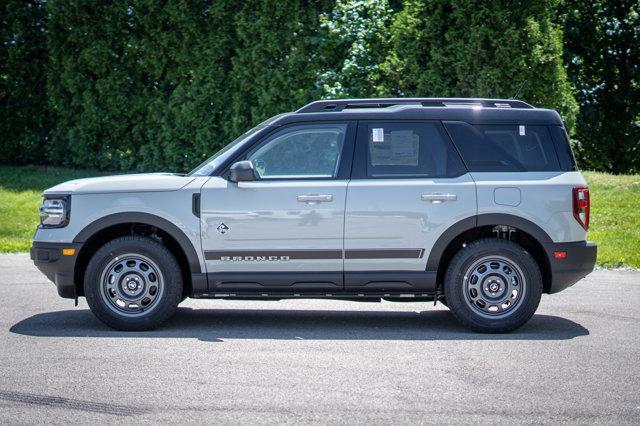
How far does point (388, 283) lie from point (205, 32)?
11.0m

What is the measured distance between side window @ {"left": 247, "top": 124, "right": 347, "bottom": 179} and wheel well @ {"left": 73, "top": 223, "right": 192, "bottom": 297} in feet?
3.31

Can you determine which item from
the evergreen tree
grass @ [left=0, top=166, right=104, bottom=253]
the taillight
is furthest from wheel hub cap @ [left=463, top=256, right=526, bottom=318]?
the evergreen tree

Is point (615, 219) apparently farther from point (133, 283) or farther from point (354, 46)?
point (133, 283)

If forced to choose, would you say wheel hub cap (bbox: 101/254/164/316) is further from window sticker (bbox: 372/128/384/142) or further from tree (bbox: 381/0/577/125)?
tree (bbox: 381/0/577/125)

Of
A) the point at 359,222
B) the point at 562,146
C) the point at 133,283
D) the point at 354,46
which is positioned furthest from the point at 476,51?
the point at 133,283

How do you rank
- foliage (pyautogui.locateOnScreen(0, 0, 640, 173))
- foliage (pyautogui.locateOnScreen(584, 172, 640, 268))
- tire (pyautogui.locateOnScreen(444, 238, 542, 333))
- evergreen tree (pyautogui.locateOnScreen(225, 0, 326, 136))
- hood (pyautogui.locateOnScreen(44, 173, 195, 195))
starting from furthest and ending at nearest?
evergreen tree (pyautogui.locateOnScreen(225, 0, 326, 136)), foliage (pyautogui.locateOnScreen(0, 0, 640, 173)), foliage (pyautogui.locateOnScreen(584, 172, 640, 268)), hood (pyautogui.locateOnScreen(44, 173, 195, 195)), tire (pyautogui.locateOnScreen(444, 238, 542, 333))

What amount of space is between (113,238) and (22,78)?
1210cm

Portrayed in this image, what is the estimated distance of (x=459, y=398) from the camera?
6098mm

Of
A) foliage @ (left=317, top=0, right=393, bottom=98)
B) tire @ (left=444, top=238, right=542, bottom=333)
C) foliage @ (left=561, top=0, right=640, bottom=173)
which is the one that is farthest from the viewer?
foliage @ (left=561, top=0, right=640, bottom=173)

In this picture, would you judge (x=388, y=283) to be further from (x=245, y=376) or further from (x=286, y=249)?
(x=245, y=376)

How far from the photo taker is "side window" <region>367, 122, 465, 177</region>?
838 cm

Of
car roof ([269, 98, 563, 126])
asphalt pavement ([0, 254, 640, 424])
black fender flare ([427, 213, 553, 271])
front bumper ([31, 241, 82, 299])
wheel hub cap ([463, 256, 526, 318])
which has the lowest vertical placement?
asphalt pavement ([0, 254, 640, 424])

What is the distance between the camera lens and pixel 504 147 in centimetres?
842

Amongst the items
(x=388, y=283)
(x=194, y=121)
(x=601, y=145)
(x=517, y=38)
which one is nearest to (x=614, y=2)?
(x=601, y=145)
